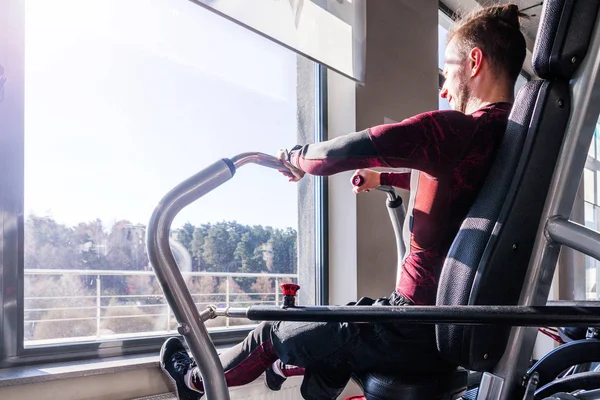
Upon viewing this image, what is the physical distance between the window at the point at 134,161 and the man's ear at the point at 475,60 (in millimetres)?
1211

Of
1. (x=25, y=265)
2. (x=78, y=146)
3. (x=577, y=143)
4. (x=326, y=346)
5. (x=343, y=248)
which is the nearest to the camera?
(x=577, y=143)

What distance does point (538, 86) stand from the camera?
88 cm

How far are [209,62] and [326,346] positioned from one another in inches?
58.7

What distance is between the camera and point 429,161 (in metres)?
0.98

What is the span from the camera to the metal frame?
830mm

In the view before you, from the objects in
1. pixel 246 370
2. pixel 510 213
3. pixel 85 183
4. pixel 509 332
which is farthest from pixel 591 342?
pixel 85 183

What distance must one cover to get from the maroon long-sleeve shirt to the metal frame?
16 centimetres

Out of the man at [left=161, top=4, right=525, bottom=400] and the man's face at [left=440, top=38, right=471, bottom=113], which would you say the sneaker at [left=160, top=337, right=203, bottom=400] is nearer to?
the man at [left=161, top=4, right=525, bottom=400]

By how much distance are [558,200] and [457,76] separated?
0.44 metres

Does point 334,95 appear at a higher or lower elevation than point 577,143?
higher

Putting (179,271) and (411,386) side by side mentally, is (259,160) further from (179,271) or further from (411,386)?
(411,386)

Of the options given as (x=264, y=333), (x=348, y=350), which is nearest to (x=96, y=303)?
(x=264, y=333)

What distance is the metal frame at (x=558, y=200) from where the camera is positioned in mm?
830

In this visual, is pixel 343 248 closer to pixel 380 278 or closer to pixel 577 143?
pixel 380 278
